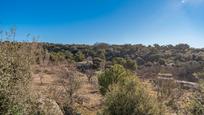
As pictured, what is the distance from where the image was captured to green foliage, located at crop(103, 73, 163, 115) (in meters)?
17.8

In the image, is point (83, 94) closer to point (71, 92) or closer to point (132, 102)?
point (71, 92)

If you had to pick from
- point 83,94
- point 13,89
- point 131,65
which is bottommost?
point 83,94

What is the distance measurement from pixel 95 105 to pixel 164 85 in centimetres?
1029

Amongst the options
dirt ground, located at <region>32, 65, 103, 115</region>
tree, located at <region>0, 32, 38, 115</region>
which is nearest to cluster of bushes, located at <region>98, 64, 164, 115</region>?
tree, located at <region>0, 32, 38, 115</region>

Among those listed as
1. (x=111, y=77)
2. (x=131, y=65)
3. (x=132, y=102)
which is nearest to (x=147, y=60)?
(x=131, y=65)

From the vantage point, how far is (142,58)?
81.6 meters

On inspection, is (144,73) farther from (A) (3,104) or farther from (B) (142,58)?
(A) (3,104)

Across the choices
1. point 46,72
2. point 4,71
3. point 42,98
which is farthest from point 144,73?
point 4,71

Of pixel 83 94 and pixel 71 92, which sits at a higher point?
pixel 71 92

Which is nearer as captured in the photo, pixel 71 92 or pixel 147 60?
pixel 71 92

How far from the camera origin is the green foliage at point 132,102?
17.8 m

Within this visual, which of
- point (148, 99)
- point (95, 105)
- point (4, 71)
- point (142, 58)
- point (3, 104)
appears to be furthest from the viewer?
point (142, 58)

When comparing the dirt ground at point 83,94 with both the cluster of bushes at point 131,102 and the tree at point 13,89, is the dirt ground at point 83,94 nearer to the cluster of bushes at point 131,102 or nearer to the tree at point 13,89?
the tree at point 13,89

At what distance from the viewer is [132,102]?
1795cm
